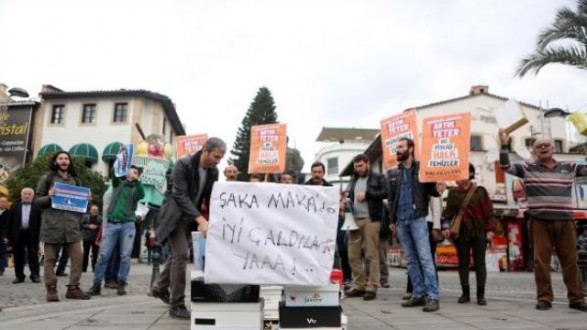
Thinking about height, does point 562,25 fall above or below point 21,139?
below

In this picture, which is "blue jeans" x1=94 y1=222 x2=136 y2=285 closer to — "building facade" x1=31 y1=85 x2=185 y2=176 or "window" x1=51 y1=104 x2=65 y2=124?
"building facade" x1=31 y1=85 x2=185 y2=176

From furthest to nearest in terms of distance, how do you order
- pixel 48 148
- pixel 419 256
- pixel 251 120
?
1. pixel 251 120
2. pixel 48 148
3. pixel 419 256

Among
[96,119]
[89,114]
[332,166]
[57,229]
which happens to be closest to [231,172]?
[57,229]

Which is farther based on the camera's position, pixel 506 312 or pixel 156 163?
pixel 156 163

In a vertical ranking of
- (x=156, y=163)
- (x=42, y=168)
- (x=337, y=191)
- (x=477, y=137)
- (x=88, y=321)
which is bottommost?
(x=88, y=321)

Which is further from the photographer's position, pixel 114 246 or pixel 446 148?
pixel 114 246

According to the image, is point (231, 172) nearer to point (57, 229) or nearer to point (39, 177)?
point (57, 229)

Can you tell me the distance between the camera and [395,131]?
29.4ft

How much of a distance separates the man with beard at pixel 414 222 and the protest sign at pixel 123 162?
467 centimetres

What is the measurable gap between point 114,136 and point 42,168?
25.8ft

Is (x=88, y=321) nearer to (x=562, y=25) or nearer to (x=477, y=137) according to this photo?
(x=562, y=25)

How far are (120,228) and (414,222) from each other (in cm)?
478

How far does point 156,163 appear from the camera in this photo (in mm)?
15016

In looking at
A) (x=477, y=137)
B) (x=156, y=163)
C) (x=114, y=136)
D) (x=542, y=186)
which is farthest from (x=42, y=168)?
(x=542, y=186)
